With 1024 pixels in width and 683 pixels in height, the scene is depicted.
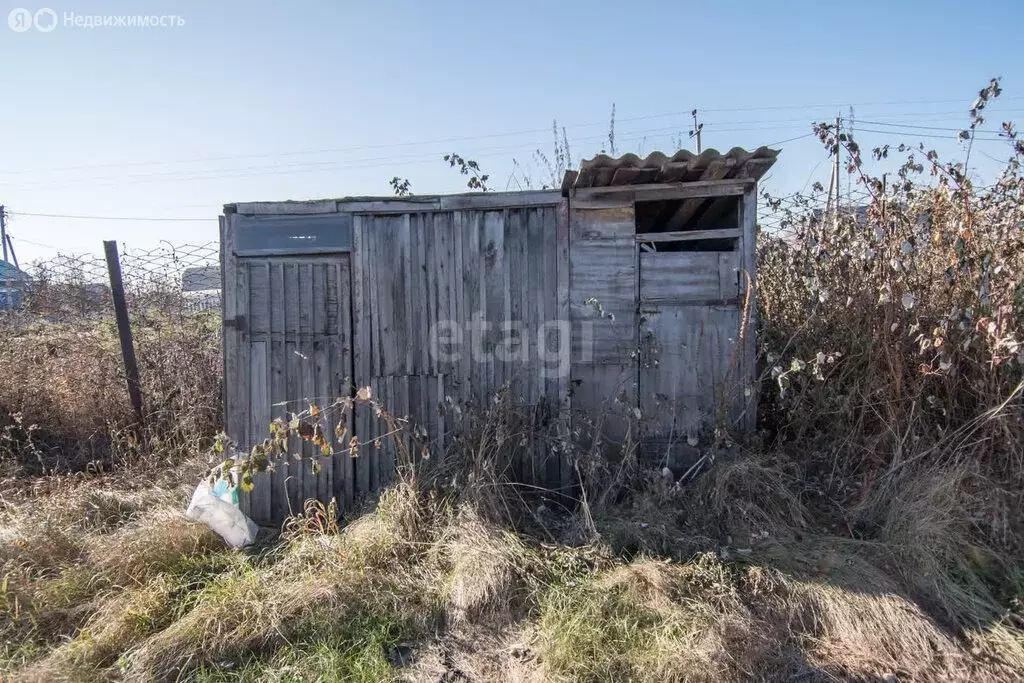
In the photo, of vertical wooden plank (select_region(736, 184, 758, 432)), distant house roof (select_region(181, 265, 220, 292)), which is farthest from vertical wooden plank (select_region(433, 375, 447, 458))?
distant house roof (select_region(181, 265, 220, 292))

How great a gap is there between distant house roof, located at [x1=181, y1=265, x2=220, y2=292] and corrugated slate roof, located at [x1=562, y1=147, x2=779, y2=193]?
3.64m

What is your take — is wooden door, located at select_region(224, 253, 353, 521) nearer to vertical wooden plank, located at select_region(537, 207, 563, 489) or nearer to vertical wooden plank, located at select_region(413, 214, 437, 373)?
vertical wooden plank, located at select_region(413, 214, 437, 373)

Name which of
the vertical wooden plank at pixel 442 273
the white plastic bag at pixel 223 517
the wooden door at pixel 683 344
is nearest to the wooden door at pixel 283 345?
the white plastic bag at pixel 223 517

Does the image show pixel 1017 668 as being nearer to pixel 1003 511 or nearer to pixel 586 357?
pixel 1003 511

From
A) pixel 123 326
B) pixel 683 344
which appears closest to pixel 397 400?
pixel 683 344

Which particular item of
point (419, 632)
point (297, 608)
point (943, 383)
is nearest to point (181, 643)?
point (297, 608)

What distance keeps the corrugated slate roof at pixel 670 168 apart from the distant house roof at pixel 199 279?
143 inches

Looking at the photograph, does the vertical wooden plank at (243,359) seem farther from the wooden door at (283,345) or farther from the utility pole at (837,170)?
the utility pole at (837,170)

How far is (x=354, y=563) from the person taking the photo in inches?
136

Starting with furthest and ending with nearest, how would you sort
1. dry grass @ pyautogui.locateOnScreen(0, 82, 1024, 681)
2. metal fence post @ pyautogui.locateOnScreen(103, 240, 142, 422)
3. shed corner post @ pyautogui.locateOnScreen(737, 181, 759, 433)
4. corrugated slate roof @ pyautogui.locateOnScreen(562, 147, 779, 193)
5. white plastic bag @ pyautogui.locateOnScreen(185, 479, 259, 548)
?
metal fence post @ pyautogui.locateOnScreen(103, 240, 142, 422)
shed corner post @ pyautogui.locateOnScreen(737, 181, 759, 433)
white plastic bag @ pyautogui.locateOnScreen(185, 479, 259, 548)
corrugated slate roof @ pyautogui.locateOnScreen(562, 147, 779, 193)
dry grass @ pyautogui.locateOnScreen(0, 82, 1024, 681)

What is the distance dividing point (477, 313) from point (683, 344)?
1575 mm

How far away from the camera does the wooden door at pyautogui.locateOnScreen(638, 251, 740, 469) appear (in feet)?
13.9

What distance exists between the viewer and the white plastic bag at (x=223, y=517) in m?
3.98

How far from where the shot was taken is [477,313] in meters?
4.31
